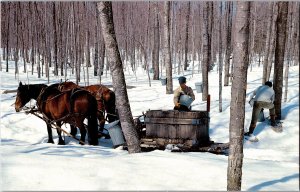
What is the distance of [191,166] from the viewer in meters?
5.72

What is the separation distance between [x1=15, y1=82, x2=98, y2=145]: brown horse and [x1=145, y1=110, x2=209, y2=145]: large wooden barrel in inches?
68.0

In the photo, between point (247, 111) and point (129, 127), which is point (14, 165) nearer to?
point (129, 127)

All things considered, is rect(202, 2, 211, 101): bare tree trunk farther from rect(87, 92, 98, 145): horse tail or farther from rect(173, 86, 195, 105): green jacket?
rect(87, 92, 98, 145): horse tail

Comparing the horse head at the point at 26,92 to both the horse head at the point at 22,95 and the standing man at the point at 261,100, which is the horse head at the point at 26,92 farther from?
the standing man at the point at 261,100

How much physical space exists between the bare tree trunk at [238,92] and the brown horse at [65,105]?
5.53 meters

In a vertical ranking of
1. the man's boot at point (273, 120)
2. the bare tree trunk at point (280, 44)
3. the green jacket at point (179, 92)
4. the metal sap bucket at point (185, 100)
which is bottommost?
the man's boot at point (273, 120)

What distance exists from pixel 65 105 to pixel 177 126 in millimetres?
3258

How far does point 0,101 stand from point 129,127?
10933mm

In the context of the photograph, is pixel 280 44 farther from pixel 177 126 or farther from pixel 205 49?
pixel 177 126

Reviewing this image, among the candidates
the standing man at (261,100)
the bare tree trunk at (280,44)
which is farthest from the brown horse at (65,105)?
the bare tree trunk at (280,44)

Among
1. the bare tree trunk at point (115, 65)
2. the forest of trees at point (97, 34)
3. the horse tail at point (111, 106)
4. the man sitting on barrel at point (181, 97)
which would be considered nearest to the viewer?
the bare tree trunk at point (115, 65)

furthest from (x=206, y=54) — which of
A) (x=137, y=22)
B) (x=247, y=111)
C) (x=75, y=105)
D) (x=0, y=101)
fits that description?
(x=137, y=22)

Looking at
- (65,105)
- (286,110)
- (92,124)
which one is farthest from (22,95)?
(286,110)

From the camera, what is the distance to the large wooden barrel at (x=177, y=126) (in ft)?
26.7
